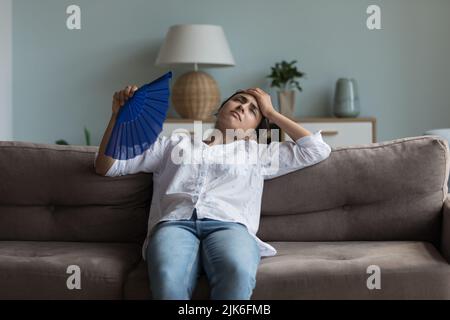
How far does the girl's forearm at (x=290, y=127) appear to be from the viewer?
100 inches

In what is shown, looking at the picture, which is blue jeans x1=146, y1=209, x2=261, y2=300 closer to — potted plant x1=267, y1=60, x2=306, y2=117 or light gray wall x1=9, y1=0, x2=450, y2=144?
potted plant x1=267, y1=60, x2=306, y2=117

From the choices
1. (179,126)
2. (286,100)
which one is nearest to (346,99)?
(286,100)

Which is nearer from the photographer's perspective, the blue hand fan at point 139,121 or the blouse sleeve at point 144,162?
the blue hand fan at point 139,121

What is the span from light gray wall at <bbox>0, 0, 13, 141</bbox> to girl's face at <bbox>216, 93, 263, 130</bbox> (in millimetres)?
2842

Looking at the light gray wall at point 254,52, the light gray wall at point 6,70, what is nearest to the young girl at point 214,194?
the light gray wall at point 254,52

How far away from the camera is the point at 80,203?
8.48 feet

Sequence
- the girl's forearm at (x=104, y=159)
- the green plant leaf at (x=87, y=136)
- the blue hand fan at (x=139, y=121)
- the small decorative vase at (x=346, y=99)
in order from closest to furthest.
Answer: the blue hand fan at (x=139, y=121)
the girl's forearm at (x=104, y=159)
the small decorative vase at (x=346, y=99)
the green plant leaf at (x=87, y=136)

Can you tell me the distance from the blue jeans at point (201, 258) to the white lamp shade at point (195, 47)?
2.51 m

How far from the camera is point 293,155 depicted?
Result: 8.26 feet

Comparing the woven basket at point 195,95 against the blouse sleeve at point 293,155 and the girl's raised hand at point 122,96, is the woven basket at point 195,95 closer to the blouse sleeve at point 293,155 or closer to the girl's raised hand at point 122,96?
the blouse sleeve at point 293,155

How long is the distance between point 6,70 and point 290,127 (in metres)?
3.10

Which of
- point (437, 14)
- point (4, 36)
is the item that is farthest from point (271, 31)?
point (4, 36)

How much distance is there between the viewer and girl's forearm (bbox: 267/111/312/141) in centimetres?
254

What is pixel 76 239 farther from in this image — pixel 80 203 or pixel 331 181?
pixel 331 181
